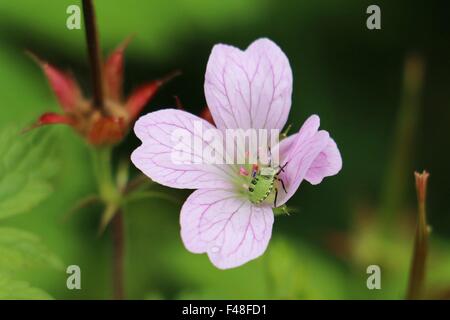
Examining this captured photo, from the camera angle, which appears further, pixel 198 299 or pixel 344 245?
pixel 344 245

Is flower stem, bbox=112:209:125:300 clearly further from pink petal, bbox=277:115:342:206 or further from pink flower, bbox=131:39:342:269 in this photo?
pink petal, bbox=277:115:342:206

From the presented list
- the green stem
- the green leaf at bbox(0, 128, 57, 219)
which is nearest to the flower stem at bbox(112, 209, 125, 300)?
the green stem

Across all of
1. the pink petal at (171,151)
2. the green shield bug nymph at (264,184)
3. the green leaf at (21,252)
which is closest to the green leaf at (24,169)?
the green leaf at (21,252)

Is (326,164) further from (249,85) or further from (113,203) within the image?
(113,203)

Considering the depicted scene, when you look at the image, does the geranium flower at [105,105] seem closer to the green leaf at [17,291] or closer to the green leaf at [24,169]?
the green leaf at [24,169]

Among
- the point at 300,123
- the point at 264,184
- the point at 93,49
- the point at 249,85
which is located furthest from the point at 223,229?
the point at 300,123
